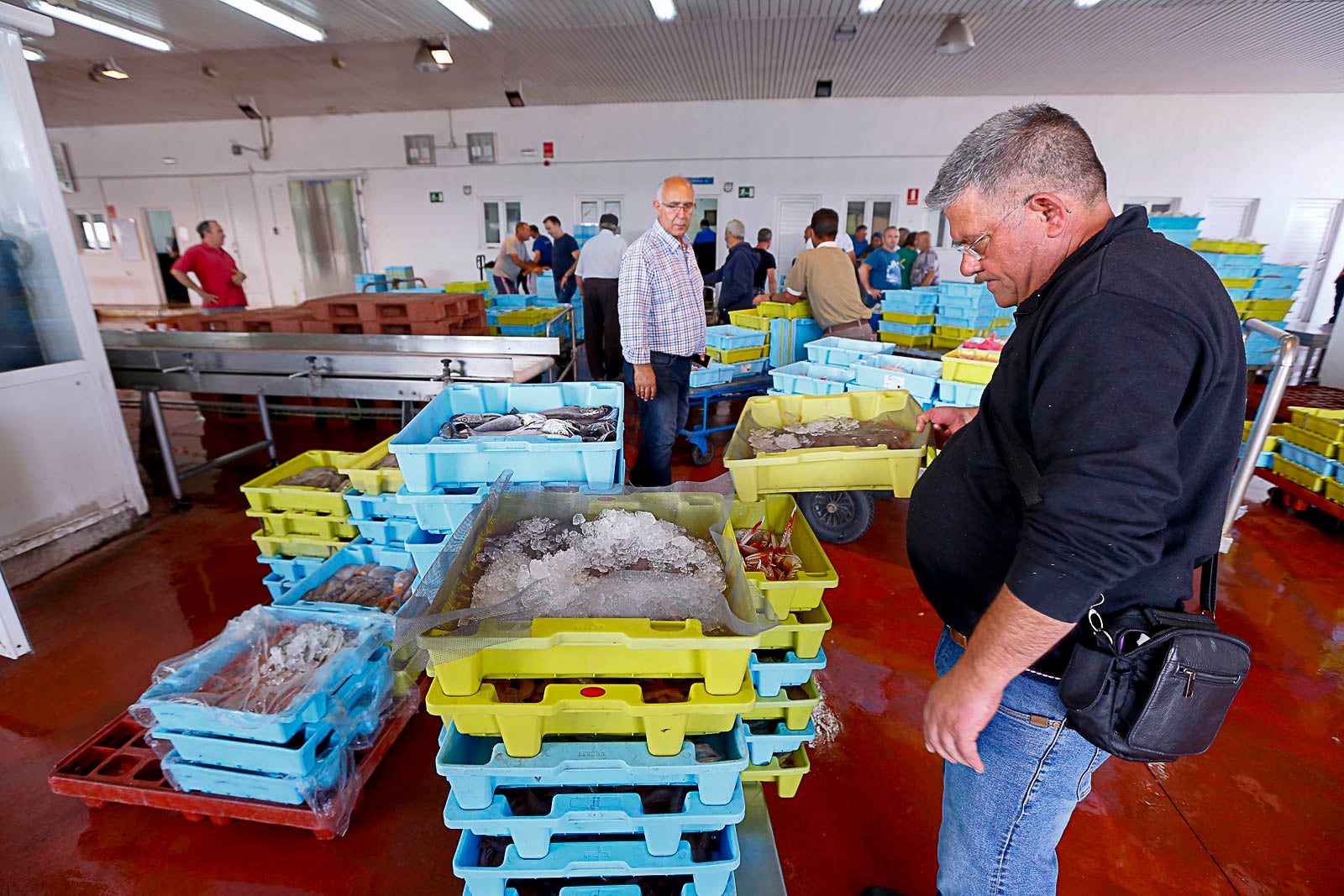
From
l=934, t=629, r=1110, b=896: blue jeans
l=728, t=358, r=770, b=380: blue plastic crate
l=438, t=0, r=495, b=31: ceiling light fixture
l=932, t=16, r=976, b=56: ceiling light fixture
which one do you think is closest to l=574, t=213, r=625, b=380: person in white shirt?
l=728, t=358, r=770, b=380: blue plastic crate

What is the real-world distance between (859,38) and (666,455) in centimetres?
729

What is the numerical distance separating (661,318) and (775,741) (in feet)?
7.24

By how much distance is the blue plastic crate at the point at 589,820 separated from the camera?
4.02 ft

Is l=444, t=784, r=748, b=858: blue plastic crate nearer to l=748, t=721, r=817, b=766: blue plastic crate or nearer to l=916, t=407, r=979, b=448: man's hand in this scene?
l=748, t=721, r=817, b=766: blue plastic crate

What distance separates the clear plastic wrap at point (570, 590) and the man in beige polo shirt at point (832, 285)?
4.02 metres

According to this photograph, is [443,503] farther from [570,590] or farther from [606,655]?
[606,655]

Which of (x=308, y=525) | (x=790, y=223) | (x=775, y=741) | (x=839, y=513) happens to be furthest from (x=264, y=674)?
(x=790, y=223)

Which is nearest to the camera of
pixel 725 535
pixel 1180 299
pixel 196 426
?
pixel 1180 299

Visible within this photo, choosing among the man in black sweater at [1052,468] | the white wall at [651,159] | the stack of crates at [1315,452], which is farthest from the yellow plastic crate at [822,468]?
the white wall at [651,159]

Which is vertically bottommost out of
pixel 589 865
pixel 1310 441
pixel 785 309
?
pixel 589 865

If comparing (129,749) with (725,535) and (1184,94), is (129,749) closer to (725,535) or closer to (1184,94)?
(725,535)

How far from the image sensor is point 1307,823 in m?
2.01

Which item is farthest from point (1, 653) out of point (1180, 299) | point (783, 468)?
point (1180, 299)

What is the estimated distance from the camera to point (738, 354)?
5.31m
